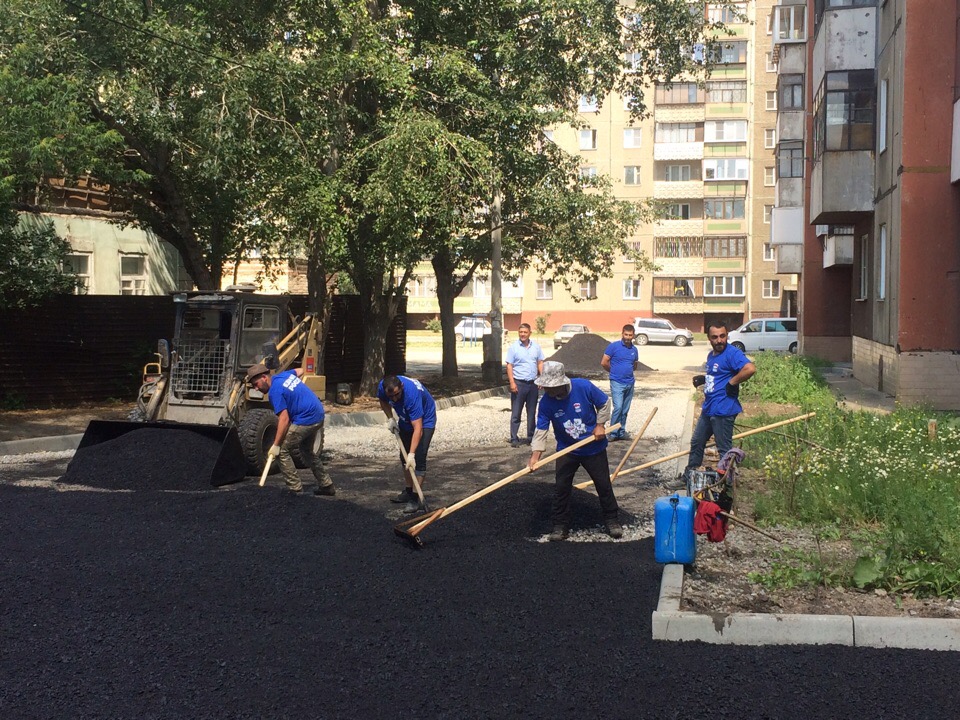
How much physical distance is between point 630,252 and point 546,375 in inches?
779

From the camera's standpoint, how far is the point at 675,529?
22.4ft

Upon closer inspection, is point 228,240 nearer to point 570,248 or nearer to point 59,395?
point 59,395

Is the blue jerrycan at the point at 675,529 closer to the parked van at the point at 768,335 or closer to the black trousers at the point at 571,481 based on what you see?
the black trousers at the point at 571,481

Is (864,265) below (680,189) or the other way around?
below

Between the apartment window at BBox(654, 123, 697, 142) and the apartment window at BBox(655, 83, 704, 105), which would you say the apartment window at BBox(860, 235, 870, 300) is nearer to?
the apartment window at BBox(654, 123, 697, 142)

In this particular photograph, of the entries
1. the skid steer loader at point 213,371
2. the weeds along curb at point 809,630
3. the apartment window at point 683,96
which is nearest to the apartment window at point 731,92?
the apartment window at point 683,96

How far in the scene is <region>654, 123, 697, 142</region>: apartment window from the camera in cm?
6694

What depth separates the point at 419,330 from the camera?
72188mm

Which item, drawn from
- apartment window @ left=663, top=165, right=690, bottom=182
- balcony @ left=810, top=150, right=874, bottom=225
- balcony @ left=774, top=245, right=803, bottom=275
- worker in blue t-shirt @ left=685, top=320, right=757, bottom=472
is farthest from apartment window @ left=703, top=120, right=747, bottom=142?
worker in blue t-shirt @ left=685, top=320, right=757, bottom=472

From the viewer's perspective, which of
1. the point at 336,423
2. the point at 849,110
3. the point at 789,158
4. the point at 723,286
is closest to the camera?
the point at 336,423

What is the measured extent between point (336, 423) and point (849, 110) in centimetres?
1288

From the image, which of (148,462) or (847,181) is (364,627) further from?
(847,181)

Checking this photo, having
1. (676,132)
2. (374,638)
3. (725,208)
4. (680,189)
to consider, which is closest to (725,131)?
(676,132)

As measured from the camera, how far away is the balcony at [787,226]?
35000 mm
